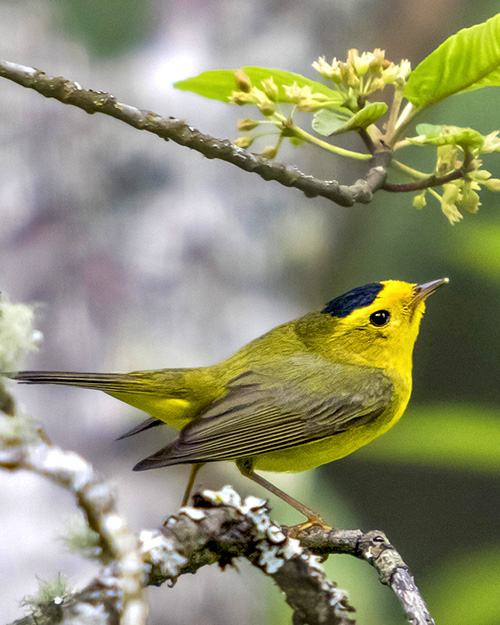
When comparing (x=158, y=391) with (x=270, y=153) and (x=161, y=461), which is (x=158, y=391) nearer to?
(x=161, y=461)

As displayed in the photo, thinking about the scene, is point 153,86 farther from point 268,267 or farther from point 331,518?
point 331,518

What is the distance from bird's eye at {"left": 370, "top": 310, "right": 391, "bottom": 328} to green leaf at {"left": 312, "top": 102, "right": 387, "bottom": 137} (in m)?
0.17

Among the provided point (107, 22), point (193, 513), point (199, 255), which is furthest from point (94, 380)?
point (107, 22)

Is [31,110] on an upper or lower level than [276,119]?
upper

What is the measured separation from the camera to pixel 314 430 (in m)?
0.60

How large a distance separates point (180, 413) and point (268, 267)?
0.54m

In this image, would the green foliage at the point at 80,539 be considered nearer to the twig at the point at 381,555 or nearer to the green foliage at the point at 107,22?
the twig at the point at 381,555

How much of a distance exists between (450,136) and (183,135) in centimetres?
21

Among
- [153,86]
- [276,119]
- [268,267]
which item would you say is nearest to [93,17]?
[153,86]

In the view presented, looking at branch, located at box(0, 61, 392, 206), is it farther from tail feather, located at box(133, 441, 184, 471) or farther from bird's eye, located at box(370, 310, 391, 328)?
tail feather, located at box(133, 441, 184, 471)

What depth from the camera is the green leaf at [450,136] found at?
0.54 m

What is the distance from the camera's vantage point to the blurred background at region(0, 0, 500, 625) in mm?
989

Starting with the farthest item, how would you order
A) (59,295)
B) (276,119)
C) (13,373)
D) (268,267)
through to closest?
(268,267), (59,295), (276,119), (13,373)

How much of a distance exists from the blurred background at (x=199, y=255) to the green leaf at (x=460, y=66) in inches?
20.1
